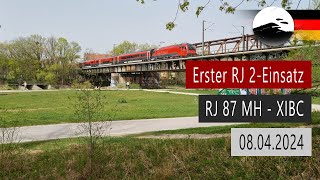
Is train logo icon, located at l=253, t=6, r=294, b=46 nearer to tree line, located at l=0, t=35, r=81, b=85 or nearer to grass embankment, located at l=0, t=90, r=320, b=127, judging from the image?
grass embankment, located at l=0, t=90, r=320, b=127

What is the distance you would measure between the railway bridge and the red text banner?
4.51 metres

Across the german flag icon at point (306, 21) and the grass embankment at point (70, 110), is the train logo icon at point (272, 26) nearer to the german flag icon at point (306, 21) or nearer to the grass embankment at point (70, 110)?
the german flag icon at point (306, 21)

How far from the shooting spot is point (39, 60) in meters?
75.7

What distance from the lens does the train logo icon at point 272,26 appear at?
13.6 feet

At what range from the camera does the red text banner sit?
11.4 feet

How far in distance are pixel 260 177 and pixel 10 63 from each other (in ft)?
236

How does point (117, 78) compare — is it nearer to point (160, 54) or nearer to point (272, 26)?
point (160, 54)

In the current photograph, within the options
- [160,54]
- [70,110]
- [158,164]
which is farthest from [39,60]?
[158,164]

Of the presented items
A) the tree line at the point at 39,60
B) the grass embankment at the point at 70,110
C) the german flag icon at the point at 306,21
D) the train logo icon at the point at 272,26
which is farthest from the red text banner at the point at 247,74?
the tree line at the point at 39,60

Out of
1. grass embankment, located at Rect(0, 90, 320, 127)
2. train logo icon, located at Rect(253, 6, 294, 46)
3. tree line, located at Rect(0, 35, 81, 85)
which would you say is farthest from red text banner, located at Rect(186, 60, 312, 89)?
tree line, located at Rect(0, 35, 81, 85)

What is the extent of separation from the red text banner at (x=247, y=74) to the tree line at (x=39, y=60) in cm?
6945

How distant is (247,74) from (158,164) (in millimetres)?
3818

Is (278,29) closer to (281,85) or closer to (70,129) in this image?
(281,85)

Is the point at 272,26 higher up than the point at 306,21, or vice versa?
the point at 306,21
